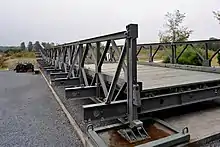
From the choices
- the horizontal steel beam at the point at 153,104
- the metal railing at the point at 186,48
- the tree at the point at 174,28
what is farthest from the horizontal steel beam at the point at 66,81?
the tree at the point at 174,28

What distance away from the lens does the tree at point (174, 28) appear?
1362cm

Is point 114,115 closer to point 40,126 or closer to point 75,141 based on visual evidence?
point 75,141

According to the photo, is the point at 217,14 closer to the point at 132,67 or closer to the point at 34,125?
the point at 132,67

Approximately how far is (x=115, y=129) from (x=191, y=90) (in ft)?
3.75

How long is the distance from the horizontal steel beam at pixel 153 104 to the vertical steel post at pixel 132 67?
0.09 meters

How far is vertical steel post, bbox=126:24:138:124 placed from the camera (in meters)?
2.12

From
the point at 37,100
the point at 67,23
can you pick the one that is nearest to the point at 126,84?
the point at 37,100

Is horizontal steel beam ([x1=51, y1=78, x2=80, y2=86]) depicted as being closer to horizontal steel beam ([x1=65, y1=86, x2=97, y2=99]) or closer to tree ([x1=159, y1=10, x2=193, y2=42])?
horizontal steel beam ([x1=65, y1=86, x2=97, y2=99])

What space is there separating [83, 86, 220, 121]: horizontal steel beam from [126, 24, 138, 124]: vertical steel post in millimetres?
92

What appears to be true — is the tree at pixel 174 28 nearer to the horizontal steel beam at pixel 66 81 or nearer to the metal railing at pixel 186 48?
the metal railing at pixel 186 48

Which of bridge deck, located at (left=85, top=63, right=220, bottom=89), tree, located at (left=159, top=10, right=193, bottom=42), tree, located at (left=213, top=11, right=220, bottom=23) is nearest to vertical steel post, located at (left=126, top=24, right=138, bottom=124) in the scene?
bridge deck, located at (left=85, top=63, right=220, bottom=89)

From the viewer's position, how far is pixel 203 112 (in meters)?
3.00

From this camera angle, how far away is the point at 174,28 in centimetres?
1400

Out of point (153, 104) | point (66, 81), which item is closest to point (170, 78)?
point (153, 104)
